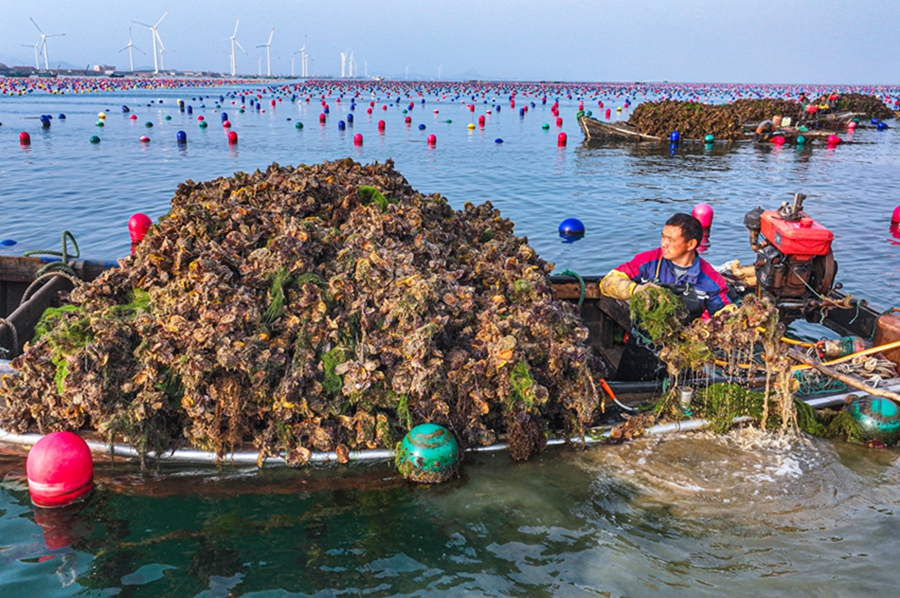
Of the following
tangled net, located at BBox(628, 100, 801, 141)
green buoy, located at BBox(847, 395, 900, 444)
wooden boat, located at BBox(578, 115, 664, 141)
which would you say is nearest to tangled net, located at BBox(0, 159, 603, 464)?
green buoy, located at BBox(847, 395, 900, 444)

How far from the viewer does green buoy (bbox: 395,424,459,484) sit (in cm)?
483

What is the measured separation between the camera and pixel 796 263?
22.7 ft

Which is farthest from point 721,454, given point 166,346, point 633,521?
point 166,346

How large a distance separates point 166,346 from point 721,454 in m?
4.66

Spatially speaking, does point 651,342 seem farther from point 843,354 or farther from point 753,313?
point 843,354

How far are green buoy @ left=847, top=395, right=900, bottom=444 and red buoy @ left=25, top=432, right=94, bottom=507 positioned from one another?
21.0 feet

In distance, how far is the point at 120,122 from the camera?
42.8 metres

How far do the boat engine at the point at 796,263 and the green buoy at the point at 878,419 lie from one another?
167 cm

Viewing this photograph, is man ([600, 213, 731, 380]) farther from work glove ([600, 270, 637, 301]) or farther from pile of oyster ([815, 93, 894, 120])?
pile of oyster ([815, 93, 894, 120])

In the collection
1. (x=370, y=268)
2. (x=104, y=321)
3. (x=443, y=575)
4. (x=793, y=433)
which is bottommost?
(x=443, y=575)

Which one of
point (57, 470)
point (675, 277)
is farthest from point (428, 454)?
point (675, 277)

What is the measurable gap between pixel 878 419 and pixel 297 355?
4.97 meters

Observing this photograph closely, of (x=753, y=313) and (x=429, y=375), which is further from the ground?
(x=753, y=313)

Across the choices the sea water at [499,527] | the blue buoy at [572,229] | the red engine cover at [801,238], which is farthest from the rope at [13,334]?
the blue buoy at [572,229]
